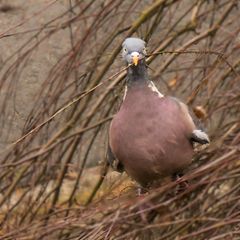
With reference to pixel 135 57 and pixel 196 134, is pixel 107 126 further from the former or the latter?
pixel 135 57

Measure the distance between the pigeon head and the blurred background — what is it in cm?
6

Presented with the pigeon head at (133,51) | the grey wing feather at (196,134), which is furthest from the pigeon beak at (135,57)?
the grey wing feather at (196,134)

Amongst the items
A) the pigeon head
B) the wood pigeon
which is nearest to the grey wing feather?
the wood pigeon

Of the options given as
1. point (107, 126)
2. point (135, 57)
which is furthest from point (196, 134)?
point (107, 126)

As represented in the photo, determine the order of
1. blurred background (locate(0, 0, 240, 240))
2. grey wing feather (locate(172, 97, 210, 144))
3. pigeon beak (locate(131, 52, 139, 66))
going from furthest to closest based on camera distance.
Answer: grey wing feather (locate(172, 97, 210, 144))
pigeon beak (locate(131, 52, 139, 66))
blurred background (locate(0, 0, 240, 240))

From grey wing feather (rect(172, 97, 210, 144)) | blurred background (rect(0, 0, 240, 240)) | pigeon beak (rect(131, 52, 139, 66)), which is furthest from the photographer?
grey wing feather (rect(172, 97, 210, 144))

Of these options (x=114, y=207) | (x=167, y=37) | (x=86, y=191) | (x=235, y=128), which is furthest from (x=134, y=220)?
(x=86, y=191)

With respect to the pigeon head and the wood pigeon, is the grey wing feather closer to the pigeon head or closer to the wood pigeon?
the wood pigeon

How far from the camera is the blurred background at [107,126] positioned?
5.29 ft

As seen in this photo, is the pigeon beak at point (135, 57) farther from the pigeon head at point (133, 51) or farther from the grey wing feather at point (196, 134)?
the grey wing feather at point (196, 134)

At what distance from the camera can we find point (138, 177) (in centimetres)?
203

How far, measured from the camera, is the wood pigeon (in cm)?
196

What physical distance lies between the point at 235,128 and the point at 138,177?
0.34m

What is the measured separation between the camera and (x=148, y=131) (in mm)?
1955
